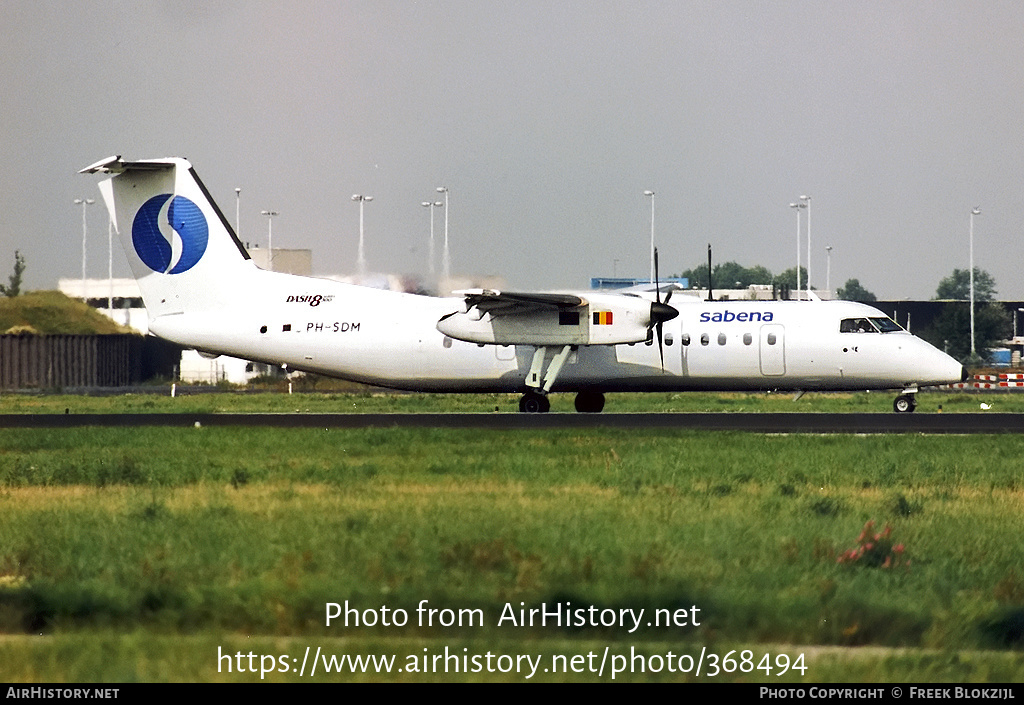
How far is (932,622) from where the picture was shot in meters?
9.75

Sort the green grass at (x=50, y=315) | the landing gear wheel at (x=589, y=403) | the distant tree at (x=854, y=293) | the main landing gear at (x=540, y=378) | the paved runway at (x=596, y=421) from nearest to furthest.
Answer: the paved runway at (x=596, y=421) → the main landing gear at (x=540, y=378) → the landing gear wheel at (x=589, y=403) → the green grass at (x=50, y=315) → the distant tree at (x=854, y=293)

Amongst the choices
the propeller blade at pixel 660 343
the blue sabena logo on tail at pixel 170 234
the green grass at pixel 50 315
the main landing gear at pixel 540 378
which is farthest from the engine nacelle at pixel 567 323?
the green grass at pixel 50 315

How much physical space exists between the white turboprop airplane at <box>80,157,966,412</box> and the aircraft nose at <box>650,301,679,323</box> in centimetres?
4

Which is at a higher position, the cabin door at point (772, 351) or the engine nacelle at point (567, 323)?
the engine nacelle at point (567, 323)

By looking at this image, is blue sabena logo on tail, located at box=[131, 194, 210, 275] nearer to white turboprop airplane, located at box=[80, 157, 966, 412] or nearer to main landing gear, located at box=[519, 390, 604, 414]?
white turboprop airplane, located at box=[80, 157, 966, 412]

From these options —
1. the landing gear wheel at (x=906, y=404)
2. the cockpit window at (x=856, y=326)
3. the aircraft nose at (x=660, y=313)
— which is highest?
the aircraft nose at (x=660, y=313)

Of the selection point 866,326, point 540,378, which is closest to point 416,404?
point 540,378

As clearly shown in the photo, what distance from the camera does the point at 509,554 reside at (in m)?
12.4

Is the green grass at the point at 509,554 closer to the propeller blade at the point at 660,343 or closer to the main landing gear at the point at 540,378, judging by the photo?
the propeller blade at the point at 660,343

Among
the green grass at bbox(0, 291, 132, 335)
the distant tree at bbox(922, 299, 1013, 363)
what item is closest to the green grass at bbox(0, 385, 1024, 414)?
the green grass at bbox(0, 291, 132, 335)

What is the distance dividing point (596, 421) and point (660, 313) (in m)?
4.62

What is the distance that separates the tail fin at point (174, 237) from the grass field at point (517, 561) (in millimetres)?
14398

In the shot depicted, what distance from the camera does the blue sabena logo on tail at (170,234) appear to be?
37.2 meters
